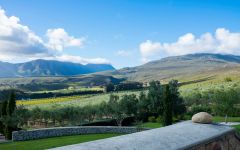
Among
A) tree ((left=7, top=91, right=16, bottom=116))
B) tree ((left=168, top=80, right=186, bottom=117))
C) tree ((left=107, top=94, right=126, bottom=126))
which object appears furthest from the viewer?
tree ((left=168, top=80, right=186, bottom=117))

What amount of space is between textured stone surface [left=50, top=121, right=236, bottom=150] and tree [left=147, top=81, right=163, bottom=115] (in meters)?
47.8

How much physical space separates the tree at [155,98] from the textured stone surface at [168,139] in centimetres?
4779

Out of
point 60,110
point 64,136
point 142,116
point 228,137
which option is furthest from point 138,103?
point 228,137

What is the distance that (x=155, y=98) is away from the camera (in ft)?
181

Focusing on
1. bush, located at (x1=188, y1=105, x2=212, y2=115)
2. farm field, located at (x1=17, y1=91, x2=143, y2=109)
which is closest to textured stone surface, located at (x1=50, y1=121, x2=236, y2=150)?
bush, located at (x1=188, y1=105, x2=212, y2=115)

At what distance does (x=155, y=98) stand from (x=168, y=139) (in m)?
49.7

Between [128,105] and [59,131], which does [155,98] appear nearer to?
[128,105]

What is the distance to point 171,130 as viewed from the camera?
6.34 meters

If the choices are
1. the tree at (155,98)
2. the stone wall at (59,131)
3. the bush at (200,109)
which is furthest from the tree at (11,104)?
the bush at (200,109)

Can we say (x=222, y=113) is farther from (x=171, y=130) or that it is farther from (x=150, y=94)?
(x=171, y=130)

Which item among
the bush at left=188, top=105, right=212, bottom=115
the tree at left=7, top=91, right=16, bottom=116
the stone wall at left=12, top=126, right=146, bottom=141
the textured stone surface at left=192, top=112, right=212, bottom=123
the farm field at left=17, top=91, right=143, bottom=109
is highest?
the textured stone surface at left=192, top=112, right=212, bottom=123

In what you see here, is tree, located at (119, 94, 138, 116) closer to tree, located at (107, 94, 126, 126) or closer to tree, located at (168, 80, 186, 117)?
tree, located at (107, 94, 126, 126)

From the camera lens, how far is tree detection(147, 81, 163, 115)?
5475 cm

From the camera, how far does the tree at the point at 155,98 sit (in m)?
54.8
